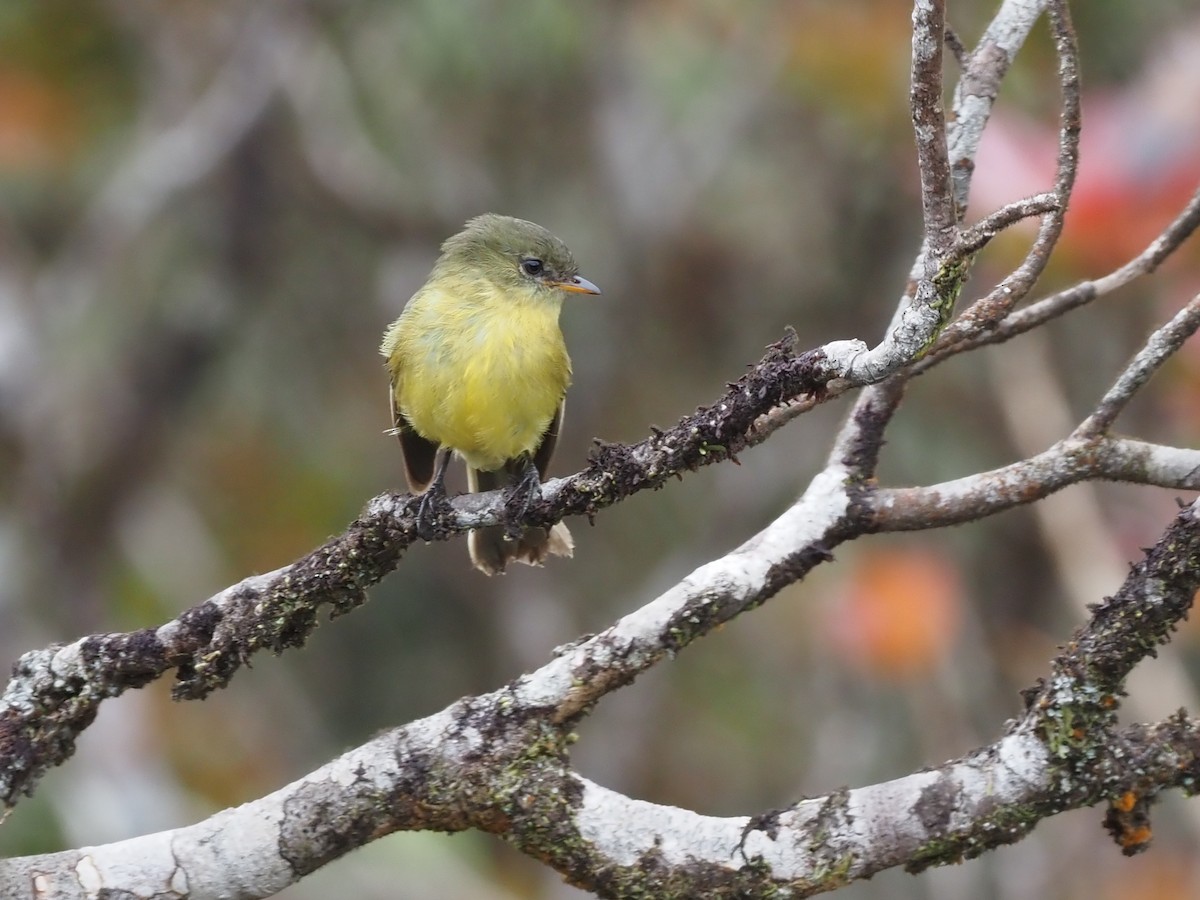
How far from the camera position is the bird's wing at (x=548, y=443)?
4.09 metres

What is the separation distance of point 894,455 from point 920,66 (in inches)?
214

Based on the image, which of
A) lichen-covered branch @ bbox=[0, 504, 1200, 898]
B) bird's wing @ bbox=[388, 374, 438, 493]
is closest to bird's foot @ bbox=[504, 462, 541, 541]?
lichen-covered branch @ bbox=[0, 504, 1200, 898]

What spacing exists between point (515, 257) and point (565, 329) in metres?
3.18

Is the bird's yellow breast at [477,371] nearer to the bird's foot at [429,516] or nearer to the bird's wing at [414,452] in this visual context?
the bird's wing at [414,452]

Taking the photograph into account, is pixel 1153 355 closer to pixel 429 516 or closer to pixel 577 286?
pixel 429 516

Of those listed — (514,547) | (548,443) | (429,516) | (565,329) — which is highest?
(565,329)

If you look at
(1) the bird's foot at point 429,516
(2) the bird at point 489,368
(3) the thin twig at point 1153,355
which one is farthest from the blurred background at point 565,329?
(1) the bird's foot at point 429,516

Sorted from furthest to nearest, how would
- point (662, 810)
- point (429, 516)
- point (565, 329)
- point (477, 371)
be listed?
point (565, 329) → point (477, 371) → point (429, 516) → point (662, 810)

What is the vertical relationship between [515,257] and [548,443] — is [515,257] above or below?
above

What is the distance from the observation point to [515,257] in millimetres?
4281

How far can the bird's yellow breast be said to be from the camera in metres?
3.81

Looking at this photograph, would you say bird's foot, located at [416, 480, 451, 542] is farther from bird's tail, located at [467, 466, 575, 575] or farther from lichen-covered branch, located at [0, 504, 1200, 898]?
bird's tail, located at [467, 466, 575, 575]

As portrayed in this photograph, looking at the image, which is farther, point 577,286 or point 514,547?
point 577,286

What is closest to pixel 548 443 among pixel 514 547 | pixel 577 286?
pixel 514 547
